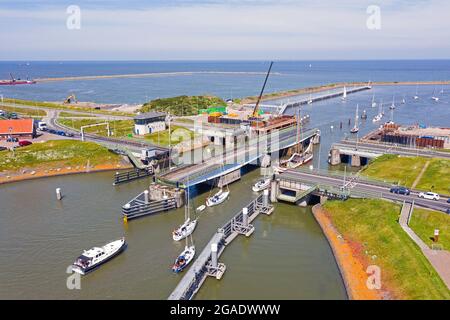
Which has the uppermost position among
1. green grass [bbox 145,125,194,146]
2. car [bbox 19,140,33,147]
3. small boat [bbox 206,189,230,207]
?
green grass [bbox 145,125,194,146]

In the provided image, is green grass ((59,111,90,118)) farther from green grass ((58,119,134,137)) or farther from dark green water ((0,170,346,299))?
dark green water ((0,170,346,299))

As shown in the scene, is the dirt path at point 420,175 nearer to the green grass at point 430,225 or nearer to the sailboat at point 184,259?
the green grass at point 430,225

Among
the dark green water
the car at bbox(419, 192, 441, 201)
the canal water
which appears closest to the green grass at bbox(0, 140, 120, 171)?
the canal water

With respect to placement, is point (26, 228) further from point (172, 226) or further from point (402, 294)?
point (402, 294)

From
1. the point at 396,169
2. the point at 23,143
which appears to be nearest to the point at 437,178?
the point at 396,169

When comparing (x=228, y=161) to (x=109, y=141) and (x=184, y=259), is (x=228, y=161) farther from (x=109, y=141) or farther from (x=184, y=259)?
(x=109, y=141)

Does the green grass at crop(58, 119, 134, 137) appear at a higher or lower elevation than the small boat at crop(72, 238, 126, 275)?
higher

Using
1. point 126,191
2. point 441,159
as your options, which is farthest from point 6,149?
point 441,159
